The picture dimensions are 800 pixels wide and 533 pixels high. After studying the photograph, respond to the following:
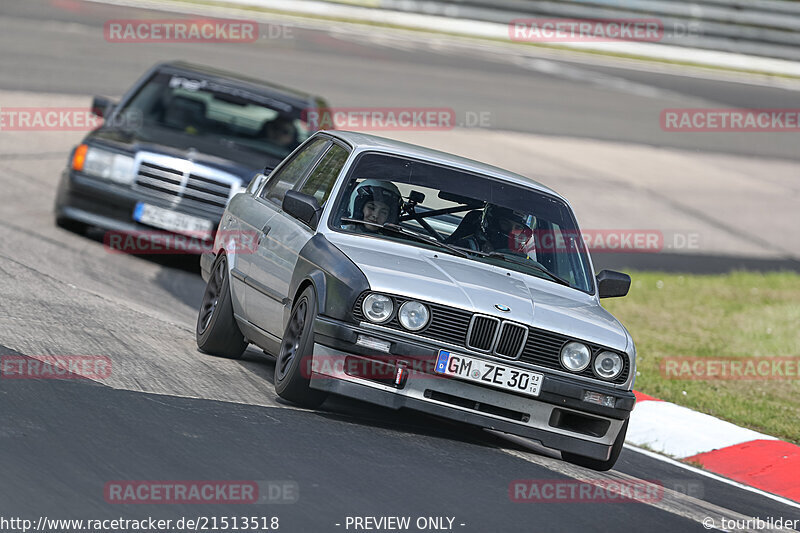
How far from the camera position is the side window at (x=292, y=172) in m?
8.70

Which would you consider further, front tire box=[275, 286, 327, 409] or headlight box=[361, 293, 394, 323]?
front tire box=[275, 286, 327, 409]

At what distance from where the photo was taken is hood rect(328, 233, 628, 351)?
6.88 m

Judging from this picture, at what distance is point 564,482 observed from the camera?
265 inches

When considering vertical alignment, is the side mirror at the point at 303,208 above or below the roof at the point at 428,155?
below

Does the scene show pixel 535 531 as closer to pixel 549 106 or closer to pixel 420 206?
pixel 420 206

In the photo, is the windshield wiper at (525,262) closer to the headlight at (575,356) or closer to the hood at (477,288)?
the hood at (477,288)

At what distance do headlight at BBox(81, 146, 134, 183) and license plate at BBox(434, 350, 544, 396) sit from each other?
6.37 meters

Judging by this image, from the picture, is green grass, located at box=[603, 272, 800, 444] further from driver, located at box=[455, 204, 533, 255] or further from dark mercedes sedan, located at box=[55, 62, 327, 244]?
dark mercedes sedan, located at box=[55, 62, 327, 244]

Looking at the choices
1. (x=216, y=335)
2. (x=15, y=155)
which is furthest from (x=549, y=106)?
(x=216, y=335)

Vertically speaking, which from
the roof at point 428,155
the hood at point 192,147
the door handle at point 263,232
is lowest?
the hood at point 192,147

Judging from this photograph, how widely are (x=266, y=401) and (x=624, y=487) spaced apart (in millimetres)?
1955

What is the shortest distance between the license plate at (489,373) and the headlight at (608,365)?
14.5 inches

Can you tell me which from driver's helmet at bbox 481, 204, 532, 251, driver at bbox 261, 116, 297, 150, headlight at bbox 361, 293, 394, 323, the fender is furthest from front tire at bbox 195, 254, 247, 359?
driver at bbox 261, 116, 297, 150

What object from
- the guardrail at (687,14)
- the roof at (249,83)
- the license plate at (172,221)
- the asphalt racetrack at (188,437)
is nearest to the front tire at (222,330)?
the asphalt racetrack at (188,437)
